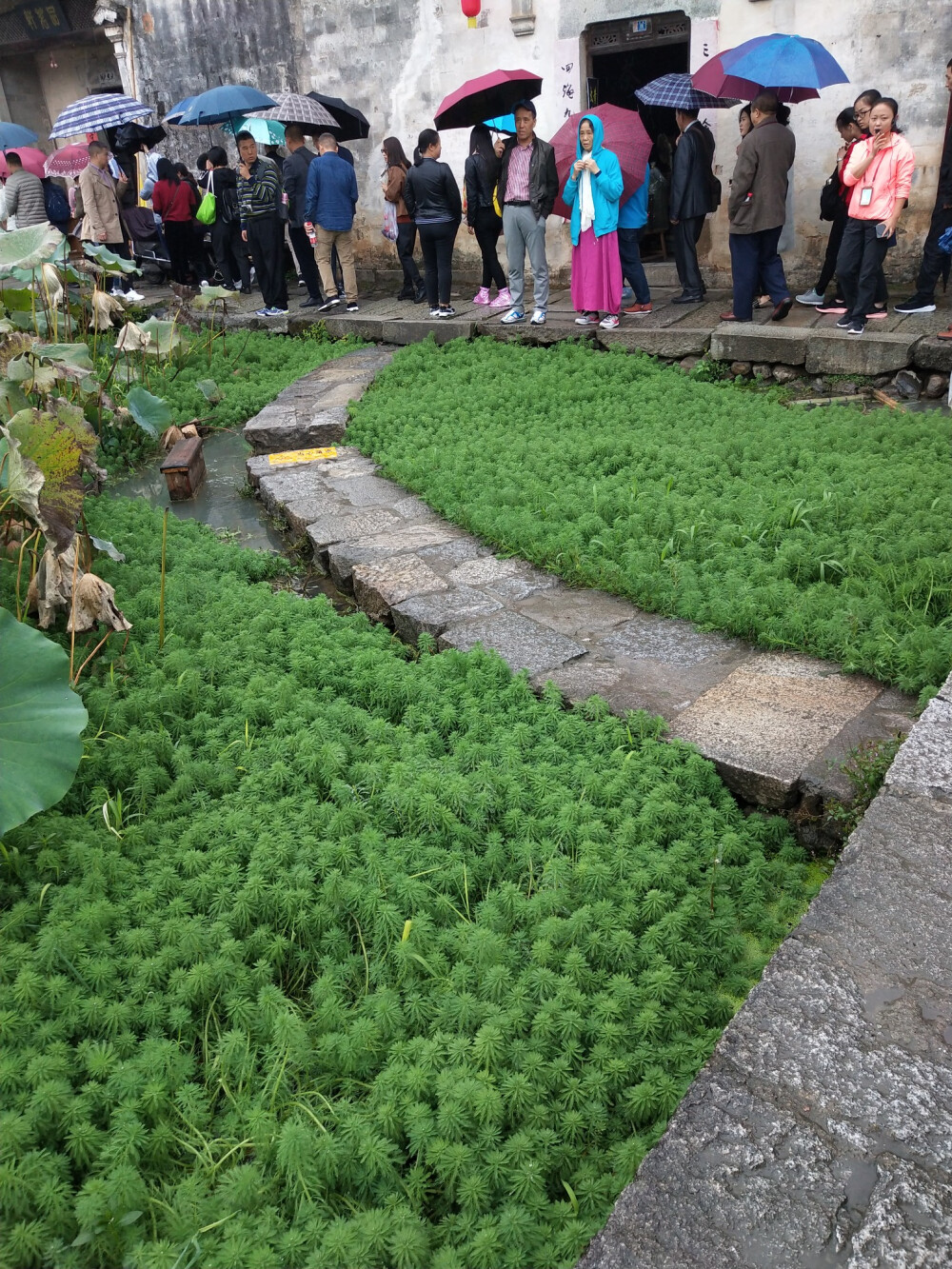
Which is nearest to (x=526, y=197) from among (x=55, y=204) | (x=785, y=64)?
(x=785, y=64)

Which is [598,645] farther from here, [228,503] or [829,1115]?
[228,503]

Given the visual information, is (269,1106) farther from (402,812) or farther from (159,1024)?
(402,812)

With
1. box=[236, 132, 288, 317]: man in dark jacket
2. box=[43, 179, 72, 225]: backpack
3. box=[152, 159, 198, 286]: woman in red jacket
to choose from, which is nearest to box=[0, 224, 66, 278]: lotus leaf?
box=[236, 132, 288, 317]: man in dark jacket

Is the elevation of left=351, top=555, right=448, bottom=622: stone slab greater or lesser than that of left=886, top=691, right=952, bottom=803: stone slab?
lesser

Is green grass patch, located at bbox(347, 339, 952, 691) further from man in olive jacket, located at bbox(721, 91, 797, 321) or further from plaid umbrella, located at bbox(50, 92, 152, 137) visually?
plaid umbrella, located at bbox(50, 92, 152, 137)

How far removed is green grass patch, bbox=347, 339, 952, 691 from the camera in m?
4.21

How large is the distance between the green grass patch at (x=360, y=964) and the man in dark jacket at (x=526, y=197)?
643 cm

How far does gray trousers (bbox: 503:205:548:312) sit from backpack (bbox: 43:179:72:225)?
22.8 feet

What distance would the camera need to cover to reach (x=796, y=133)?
966 centimetres

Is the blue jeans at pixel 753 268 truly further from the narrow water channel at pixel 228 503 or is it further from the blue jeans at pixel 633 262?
the narrow water channel at pixel 228 503

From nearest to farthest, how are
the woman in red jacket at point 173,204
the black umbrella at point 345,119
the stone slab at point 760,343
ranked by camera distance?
1. the stone slab at point 760,343
2. the black umbrella at point 345,119
3. the woman in red jacket at point 173,204

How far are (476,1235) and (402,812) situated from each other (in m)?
1.39

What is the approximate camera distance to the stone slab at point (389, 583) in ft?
15.9

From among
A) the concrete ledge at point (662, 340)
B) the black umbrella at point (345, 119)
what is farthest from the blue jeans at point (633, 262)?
the black umbrella at point (345, 119)
